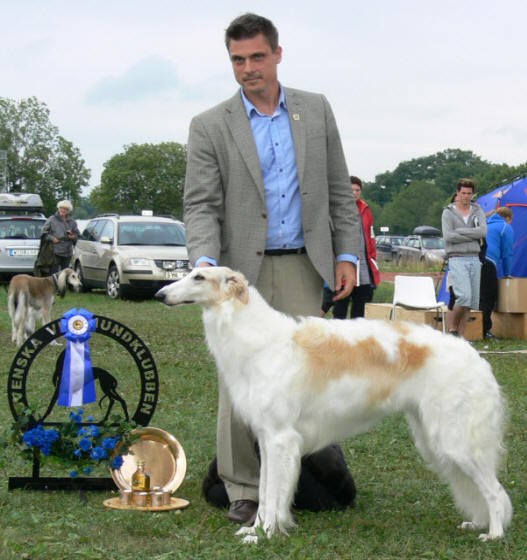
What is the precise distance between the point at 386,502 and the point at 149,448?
1.45 metres

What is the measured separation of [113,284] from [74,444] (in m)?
13.6

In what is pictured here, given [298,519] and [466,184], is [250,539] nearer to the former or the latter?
[298,519]

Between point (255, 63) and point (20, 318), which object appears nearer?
point (255, 63)

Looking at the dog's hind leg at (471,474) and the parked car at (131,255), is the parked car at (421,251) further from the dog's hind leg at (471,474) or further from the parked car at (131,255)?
the dog's hind leg at (471,474)

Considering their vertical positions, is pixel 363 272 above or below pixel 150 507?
above

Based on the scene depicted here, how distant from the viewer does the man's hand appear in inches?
175

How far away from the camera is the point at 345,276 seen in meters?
4.46

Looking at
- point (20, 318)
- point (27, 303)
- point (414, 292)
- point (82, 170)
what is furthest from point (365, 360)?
point (82, 170)

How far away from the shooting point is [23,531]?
12.9ft

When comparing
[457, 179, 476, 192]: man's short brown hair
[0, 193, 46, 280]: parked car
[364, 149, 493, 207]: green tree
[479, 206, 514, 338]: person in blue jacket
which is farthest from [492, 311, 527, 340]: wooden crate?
[364, 149, 493, 207]: green tree

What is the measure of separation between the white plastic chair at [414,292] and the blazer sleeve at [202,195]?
7.48 meters

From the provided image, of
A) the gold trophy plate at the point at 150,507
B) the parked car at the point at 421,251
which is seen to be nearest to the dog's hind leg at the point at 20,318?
the gold trophy plate at the point at 150,507

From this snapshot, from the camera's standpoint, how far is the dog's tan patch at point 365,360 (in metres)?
3.92

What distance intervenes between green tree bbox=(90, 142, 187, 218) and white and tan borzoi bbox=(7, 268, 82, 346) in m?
46.3
